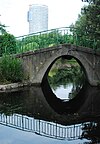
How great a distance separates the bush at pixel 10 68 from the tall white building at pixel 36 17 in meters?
15.0

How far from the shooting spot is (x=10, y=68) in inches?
663

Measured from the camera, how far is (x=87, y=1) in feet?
55.9

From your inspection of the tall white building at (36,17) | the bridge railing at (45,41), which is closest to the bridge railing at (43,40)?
the bridge railing at (45,41)

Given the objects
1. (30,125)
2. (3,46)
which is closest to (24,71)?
Result: (3,46)

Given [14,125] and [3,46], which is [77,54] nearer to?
[3,46]

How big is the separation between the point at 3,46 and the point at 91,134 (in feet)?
35.8

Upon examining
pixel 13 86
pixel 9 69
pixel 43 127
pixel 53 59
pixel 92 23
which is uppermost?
pixel 92 23

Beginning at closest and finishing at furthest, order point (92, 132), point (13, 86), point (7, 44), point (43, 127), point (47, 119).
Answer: point (92, 132), point (43, 127), point (47, 119), point (13, 86), point (7, 44)

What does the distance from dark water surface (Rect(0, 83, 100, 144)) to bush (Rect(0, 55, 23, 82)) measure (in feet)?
5.42

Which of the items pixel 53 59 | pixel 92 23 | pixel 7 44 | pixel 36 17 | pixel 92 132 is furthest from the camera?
pixel 36 17

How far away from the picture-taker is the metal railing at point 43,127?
8.99 m

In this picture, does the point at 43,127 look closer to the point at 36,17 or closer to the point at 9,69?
the point at 9,69

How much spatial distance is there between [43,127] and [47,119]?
0.96 metres

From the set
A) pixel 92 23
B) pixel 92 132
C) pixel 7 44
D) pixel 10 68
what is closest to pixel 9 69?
pixel 10 68
